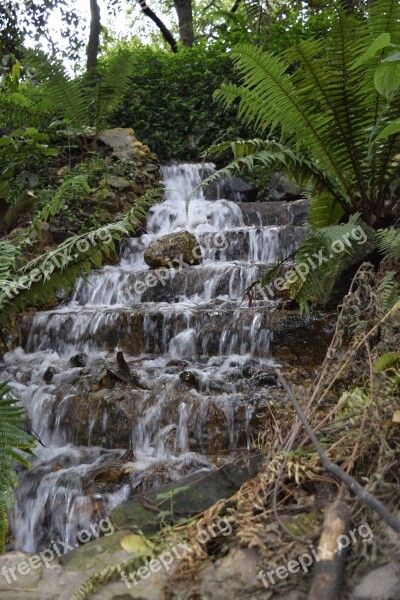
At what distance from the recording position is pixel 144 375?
4273 mm

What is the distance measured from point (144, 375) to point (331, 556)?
302 cm

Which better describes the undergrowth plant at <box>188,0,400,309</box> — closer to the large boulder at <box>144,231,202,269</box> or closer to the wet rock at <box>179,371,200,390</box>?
the wet rock at <box>179,371,200,390</box>

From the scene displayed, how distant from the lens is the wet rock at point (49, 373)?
14.6ft

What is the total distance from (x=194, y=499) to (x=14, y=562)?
23.7 inches

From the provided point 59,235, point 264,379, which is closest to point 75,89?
point 59,235

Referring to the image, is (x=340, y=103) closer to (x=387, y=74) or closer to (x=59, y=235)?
(x=387, y=74)

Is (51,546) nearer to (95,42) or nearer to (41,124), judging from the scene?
(41,124)

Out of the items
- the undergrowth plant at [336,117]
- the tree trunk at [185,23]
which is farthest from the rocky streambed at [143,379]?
the tree trunk at [185,23]

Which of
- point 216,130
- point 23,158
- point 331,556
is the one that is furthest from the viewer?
point 216,130

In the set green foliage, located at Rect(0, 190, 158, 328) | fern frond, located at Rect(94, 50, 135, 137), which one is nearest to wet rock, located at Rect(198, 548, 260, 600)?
green foliage, located at Rect(0, 190, 158, 328)

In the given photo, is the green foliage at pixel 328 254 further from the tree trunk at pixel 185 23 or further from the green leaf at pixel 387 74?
the tree trunk at pixel 185 23

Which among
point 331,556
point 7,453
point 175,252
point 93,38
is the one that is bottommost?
point 7,453

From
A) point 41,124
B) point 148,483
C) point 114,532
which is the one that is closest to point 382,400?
point 114,532

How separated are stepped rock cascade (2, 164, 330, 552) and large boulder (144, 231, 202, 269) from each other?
0.56ft
